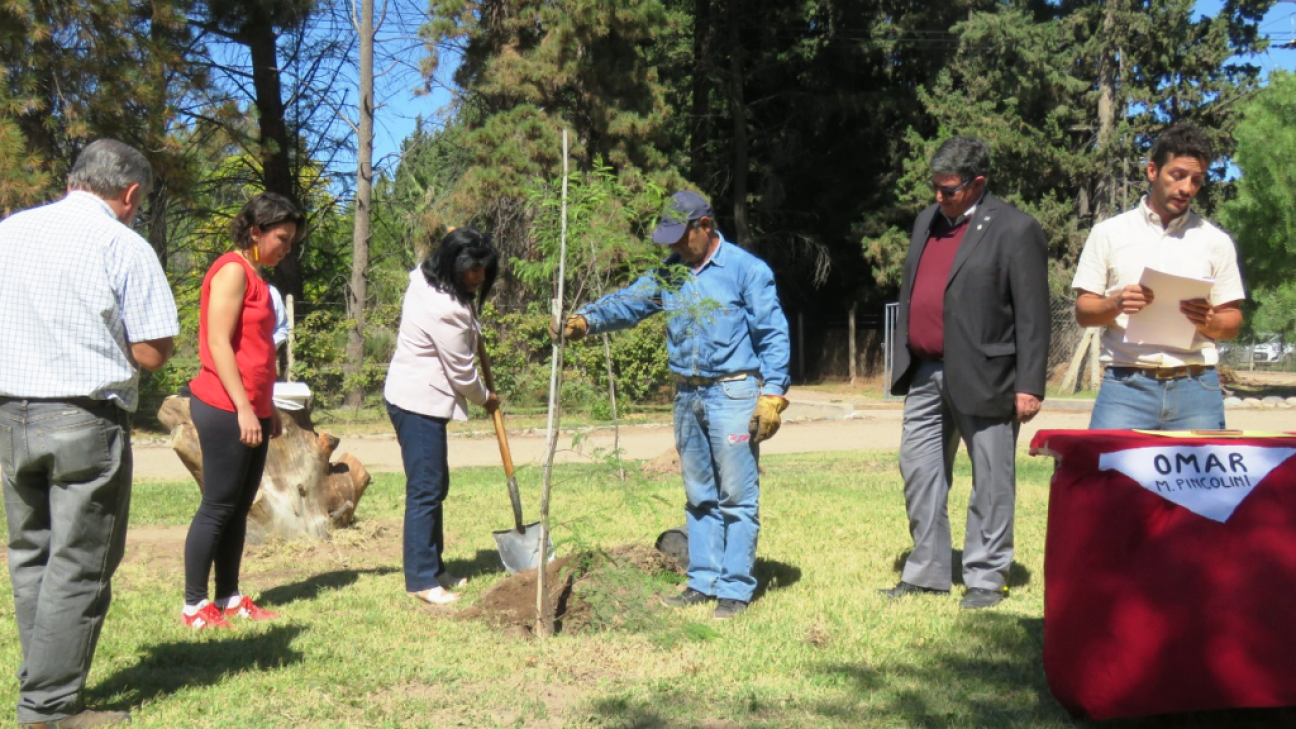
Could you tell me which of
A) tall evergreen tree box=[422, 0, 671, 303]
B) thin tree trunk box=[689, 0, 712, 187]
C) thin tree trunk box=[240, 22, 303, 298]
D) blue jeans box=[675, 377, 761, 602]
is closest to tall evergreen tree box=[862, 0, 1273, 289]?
thin tree trunk box=[689, 0, 712, 187]

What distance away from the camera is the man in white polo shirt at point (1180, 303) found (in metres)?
4.65

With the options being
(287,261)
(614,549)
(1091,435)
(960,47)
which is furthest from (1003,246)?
(960,47)

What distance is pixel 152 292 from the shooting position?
3830 mm

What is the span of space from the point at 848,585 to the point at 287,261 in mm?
17912

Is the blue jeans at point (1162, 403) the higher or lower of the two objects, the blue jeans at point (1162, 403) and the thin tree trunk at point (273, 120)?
the lower

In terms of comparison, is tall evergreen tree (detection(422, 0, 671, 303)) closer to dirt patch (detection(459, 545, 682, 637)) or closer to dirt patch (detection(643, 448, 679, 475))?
dirt patch (detection(643, 448, 679, 475))

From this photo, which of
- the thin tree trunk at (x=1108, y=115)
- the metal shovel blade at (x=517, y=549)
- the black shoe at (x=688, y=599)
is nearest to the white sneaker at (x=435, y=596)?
the metal shovel blade at (x=517, y=549)

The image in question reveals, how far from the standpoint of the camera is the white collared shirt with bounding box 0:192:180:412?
369 centimetres

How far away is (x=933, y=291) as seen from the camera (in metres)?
5.45

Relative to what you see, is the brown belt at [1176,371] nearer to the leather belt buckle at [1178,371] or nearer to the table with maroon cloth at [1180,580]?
the leather belt buckle at [1178,371]

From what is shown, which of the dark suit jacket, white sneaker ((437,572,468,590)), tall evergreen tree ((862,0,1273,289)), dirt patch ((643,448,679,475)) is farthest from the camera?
tall evergreen tree ((862,0,1273,289))

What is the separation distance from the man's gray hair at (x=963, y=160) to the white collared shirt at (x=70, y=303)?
342 cm

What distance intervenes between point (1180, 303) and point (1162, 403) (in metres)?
0.43

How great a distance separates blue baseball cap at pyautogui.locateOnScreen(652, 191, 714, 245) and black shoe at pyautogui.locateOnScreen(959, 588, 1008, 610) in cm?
219
